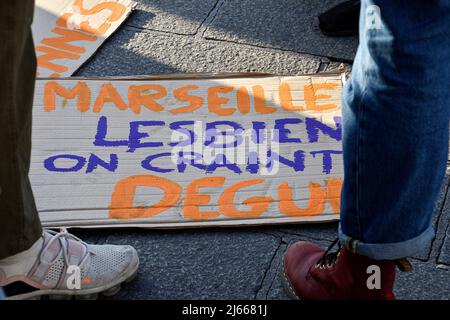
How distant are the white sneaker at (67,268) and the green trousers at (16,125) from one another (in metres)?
0.05

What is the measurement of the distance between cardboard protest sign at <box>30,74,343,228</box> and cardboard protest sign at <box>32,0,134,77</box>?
0.16 metres

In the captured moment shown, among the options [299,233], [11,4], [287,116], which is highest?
[11,4]

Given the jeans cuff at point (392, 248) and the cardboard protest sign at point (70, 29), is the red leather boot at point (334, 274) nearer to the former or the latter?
the jeans cuff at point (392, 248)

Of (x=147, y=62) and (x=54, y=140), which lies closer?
(x=54, y=140)

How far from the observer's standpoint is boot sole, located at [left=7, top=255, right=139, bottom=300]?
148 cm

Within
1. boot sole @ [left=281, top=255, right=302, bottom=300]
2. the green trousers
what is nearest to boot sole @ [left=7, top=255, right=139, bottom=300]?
the green trousers

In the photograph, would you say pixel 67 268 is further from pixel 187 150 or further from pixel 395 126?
pixel 395 126

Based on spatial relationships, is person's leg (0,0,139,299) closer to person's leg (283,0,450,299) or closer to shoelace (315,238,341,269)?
shoelace (315,238,341,269)

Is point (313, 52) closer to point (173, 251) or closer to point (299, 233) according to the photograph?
point (299, 233)

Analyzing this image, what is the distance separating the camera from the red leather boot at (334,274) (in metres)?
1.36

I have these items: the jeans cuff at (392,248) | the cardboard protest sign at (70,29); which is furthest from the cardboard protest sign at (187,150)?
the jeans cuff at (392,248)
